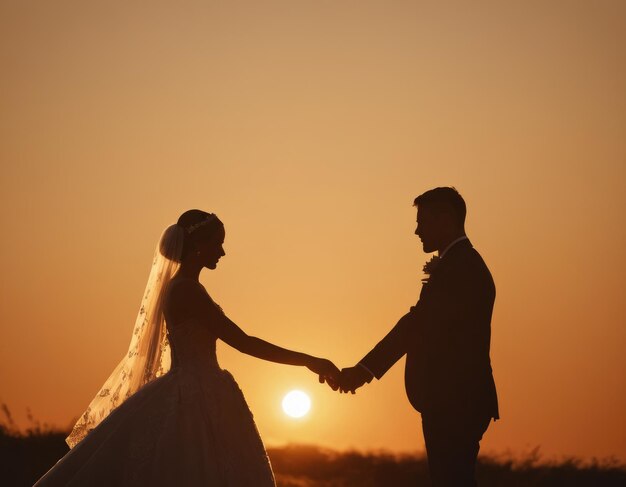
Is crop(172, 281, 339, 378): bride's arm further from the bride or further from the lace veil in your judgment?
the lace veil

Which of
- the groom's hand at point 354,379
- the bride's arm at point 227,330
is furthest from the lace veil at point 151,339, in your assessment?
the groom's hand at point 354,379

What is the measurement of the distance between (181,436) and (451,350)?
2592 mm

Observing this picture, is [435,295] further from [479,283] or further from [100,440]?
[100,440]

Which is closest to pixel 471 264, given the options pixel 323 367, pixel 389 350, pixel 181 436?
pixel 389 350

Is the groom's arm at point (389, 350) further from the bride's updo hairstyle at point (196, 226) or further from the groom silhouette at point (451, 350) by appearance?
the bride's updo hairstyle at point (196, 226)

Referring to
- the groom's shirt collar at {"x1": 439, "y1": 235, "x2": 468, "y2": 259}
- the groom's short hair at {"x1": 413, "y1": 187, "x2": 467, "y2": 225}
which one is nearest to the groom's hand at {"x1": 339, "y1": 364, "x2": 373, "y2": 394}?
the groom's shirt collar at {"x1": 439, "y1": 235, "x2": 468, "y2": 259}

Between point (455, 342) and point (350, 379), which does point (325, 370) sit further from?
point (455, 342)

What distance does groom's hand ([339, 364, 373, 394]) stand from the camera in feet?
39.3

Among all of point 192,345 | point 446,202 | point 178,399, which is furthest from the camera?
point 446,202

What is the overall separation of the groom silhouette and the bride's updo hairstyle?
2.11 m

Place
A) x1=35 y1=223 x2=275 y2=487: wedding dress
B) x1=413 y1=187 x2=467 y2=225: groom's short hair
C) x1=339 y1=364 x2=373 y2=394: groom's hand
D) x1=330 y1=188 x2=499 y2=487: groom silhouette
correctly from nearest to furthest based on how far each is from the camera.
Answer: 1. x1=35 y1=223 x2=275 y2=487: wedding dress
2. x1=330 y1=188 x2=499 y2=487: groom silhouette
3. x1=413 y1=187 x2=467 y2=225: groom's short hair
4. x1=339 y1=364 x2=373 y2=394: groom's hand

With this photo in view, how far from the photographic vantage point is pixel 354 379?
12.0 metres

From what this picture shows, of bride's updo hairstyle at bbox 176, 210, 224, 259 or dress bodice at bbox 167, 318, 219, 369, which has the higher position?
bride's updo hairstyle at bbox 176, 210, 224, 259

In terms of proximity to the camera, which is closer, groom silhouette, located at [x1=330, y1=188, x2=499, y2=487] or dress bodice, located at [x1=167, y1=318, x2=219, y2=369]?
groom silhouette, located at [x1=330, y1=188, x2=499, y2=487]
